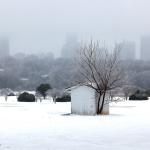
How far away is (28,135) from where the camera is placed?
16391 millimetres

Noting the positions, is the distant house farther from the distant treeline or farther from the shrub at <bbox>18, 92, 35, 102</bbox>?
the distant treeline

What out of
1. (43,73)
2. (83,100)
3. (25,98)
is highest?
(43,73)

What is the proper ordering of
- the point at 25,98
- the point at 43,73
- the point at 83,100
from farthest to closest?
the point at 43,73 → the point at 25,98 → the point at 83,100

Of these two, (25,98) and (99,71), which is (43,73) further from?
(99,71)

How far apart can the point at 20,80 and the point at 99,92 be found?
107492 millimetres

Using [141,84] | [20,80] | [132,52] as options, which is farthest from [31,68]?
[141,84]

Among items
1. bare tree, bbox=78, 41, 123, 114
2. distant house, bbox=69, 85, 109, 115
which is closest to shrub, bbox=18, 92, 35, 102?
bare tree, bbox=78, 41, 123, 114

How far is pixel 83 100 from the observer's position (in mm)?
32188

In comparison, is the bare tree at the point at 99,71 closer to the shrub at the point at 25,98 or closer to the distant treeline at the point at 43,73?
the shrub at the point at 25,98

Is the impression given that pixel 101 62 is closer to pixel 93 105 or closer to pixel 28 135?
pixel 93 105

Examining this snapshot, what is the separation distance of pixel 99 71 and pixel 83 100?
120 inches

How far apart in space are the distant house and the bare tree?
35cm

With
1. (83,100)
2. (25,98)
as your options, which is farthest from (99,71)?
(25,98)

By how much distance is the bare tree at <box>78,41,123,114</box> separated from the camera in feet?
107
